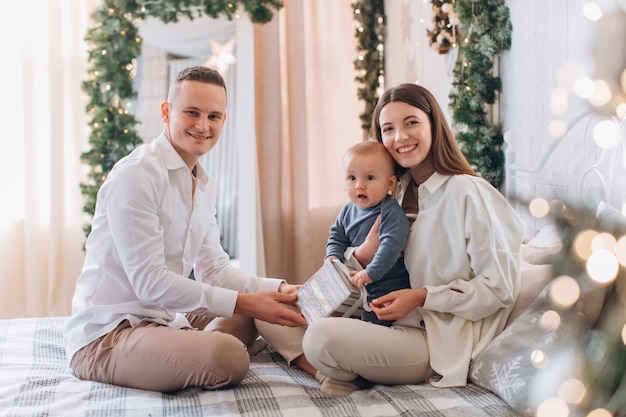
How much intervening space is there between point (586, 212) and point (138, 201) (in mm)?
1518

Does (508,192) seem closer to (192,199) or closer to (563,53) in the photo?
(563,53)

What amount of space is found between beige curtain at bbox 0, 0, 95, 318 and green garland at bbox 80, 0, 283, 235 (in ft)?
0.64

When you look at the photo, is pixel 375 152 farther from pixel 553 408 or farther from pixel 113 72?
pixel 113 72

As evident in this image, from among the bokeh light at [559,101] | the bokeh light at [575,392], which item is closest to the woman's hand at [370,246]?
the bokeh light at [559,101]

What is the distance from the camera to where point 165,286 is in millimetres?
1924

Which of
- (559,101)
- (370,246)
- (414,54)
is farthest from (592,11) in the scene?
(414,54)

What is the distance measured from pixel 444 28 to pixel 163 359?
7.22ft

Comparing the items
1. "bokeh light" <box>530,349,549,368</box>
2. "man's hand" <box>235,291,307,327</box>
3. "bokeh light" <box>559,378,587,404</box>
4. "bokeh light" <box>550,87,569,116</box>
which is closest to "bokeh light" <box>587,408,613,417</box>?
"bokeh light" <box>559,378,587,404</box>

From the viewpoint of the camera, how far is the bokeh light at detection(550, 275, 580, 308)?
72 centimetres

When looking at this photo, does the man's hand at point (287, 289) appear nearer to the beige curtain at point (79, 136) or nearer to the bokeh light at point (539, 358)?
the bokeh light at point (539, 358)

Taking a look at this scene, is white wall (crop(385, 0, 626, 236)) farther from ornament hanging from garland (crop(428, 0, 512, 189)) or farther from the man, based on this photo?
the man

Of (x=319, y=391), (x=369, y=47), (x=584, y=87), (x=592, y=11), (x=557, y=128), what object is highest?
(x=369, y=47)

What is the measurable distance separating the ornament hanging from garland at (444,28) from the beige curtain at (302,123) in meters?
1.24

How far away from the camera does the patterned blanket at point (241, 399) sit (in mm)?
1583
